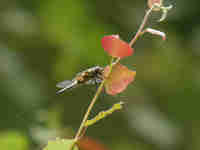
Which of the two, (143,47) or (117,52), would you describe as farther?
(143,47)

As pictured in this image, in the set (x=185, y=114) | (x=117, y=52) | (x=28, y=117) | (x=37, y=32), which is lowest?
(x=185, y=114)

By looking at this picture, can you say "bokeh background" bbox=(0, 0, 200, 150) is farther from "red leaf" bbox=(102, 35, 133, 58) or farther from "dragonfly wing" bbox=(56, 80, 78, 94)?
"red leaf" bbox=(102, 35, 133, 58)

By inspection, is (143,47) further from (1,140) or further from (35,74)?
(1,140)

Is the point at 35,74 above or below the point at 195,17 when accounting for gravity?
below

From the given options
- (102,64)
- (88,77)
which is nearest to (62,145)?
(88,77)

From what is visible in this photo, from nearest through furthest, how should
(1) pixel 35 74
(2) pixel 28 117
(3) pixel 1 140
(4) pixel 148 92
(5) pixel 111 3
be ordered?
(3) pixel 1 140, (2) pixel 28 117, (1) pixel 35 74, (5) pixel 111 3, (4) pixel 148 92

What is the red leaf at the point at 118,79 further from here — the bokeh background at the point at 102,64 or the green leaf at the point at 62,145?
the bokeh background at the point at 102,64

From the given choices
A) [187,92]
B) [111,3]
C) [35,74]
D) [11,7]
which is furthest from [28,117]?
[187,92]

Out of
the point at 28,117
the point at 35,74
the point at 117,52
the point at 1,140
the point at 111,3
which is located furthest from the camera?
the point at 111,3

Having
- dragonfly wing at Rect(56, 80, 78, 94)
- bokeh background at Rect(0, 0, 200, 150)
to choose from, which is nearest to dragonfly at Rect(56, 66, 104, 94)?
dragonfly wing at Rect(56, 80, 78, 94)
